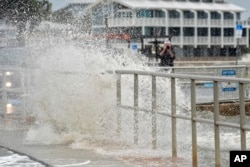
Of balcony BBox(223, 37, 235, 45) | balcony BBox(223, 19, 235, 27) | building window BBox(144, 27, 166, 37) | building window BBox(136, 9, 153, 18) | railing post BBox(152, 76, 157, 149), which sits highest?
building window BBox(136, 9, 153, 18)

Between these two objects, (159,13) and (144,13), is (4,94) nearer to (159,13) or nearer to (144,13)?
(159,13)

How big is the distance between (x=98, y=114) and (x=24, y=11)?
3738 centimetres

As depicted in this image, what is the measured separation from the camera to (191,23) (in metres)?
91.8

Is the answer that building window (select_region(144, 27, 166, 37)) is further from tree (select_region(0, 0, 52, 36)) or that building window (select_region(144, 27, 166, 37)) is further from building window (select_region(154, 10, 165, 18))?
tree (select_region(0, 0, 52, 36))

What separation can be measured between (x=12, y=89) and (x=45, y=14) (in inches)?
1357

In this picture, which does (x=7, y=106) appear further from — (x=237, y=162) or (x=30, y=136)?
(x=237, y=162)

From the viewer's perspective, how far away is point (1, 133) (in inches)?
510

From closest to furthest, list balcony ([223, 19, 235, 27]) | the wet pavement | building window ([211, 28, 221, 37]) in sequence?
the wet pavement, building window ([211, 28, 221, 37]), balcony ([223, 19, 235, 27])

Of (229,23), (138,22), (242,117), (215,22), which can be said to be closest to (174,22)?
(215,22)

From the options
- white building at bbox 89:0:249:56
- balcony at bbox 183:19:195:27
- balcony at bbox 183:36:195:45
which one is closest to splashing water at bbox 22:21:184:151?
white building at bbox 89:0:249:56

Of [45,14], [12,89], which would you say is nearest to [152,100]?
[12,89]

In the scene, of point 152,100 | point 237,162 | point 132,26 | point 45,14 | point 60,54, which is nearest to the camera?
point 237,162

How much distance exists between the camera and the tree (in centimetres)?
4336

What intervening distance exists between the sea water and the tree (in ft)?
81.0
